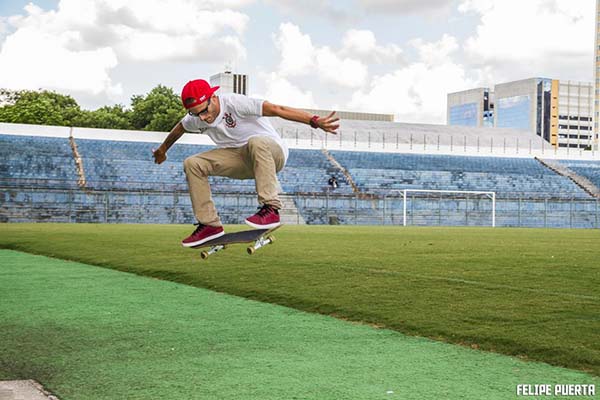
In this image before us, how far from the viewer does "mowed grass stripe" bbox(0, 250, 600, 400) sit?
26.5 ft

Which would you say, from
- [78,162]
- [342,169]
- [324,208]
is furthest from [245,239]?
[342,169]

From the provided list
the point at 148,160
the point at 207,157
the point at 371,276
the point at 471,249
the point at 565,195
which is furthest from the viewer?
the point at 565,195

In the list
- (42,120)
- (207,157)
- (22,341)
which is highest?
(42,120)

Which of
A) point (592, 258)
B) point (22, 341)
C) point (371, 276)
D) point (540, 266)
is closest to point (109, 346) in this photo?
point (22, 341)

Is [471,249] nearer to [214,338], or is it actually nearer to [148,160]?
[214,338]

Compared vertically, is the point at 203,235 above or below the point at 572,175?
below

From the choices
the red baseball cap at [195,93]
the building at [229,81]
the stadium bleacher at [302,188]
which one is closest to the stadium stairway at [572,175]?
the stadium bleacher at [302,188]

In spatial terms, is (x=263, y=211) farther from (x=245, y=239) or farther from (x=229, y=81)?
(x=229, y=81)

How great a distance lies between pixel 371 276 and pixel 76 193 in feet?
122

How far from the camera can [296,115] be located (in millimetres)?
4785

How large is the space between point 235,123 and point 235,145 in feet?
0.69

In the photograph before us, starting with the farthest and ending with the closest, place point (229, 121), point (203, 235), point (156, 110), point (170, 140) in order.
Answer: point (156, 110)
point (170, 140)
point (203, 235)
point (229, 121)

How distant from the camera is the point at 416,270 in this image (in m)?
18.9

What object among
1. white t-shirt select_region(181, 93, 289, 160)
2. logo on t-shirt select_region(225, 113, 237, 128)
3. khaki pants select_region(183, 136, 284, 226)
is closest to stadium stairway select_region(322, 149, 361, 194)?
khaki pants select_region(183, 136, 284, 226)
